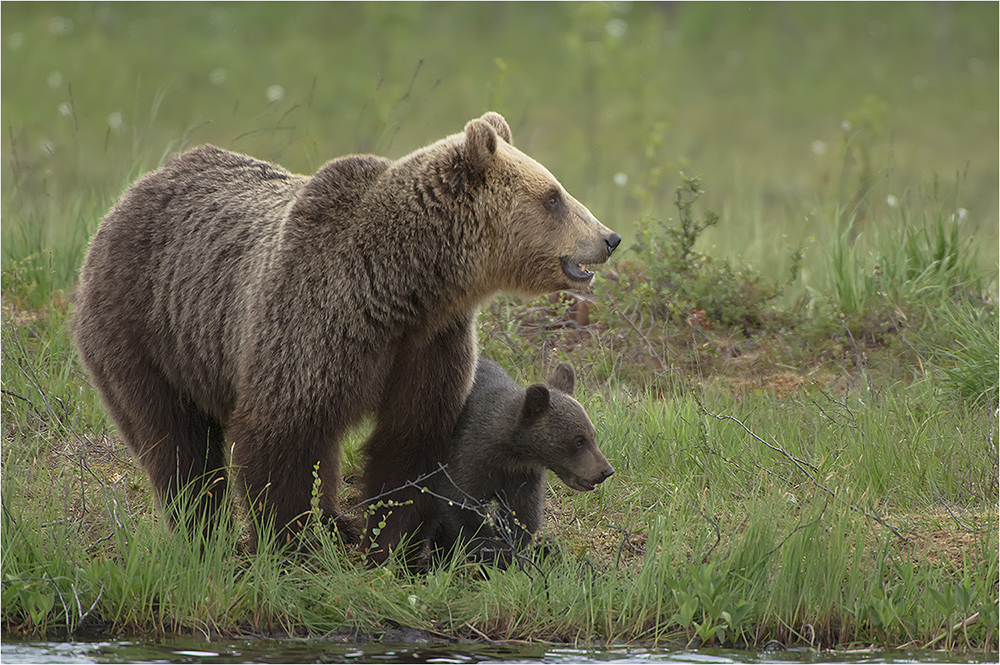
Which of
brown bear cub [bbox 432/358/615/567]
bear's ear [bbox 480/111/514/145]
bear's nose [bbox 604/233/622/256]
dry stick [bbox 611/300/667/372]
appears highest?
bear's ear [bbox 480/111/514/145]

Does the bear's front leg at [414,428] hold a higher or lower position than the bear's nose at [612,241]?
lower

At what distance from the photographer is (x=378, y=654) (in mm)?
4992

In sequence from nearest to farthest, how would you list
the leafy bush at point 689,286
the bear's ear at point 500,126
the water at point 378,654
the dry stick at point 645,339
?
the water at point 378,654 → the bear's ear at point 500,126 → the dry stick at point 645,339 → the leafy bush at point 689,286

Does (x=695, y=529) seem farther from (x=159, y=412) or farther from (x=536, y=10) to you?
(x=536, y=10)

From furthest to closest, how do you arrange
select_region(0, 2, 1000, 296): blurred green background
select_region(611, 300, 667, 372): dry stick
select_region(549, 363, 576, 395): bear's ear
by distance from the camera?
select_region(0, 2, 1000, 296): blurred green background < select_region(611, 300, 667, 372): dry stick < select_region(549, 363, 576, 395): bear's ear

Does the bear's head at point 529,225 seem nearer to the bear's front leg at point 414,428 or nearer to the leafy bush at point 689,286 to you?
the bear's front leg at point 414,428

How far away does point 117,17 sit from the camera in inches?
1067

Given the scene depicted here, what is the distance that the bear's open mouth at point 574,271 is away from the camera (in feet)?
18.8

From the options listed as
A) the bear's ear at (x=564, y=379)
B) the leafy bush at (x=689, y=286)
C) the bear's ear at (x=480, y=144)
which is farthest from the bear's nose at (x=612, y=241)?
the leafy bush at (x=689, y=286)

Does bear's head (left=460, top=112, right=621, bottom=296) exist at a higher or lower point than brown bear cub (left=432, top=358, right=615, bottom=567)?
higher

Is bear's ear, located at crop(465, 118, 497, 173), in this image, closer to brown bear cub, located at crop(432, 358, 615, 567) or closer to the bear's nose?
the bear's nose

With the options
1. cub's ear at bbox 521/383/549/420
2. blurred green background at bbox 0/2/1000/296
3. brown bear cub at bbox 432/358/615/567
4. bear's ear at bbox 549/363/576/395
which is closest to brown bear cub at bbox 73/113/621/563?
brown bear cub at bbox 432/358/615/567

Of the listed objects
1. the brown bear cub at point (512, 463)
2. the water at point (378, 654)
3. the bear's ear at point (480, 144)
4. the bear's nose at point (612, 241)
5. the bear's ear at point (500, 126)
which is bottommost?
the water at point (378, 654)

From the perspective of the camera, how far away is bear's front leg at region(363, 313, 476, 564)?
584 centimetres
